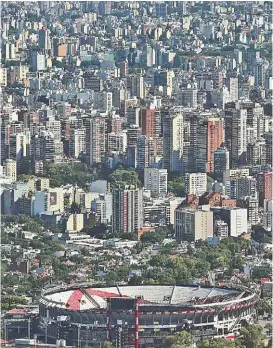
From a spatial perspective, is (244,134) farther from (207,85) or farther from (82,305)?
(82,305)

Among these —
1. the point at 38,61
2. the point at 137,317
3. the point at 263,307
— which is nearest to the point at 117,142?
the point at 38,61

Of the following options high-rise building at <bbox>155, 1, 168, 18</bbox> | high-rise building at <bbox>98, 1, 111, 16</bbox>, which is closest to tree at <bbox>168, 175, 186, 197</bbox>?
high-rise building at <bbox>98, 1, 111, 16</bbox>

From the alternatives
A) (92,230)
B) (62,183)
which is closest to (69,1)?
(62,183)

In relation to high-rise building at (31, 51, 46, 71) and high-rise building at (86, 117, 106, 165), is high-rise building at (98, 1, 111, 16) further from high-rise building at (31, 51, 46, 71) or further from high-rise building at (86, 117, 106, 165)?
high-rise building at (86, 117, 106, 165)

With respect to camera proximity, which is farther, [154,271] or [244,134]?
[244,134]

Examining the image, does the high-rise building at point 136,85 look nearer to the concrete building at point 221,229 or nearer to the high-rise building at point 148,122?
the high-rise building at point 148,122

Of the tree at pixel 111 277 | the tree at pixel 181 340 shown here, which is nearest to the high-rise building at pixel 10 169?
the tree at pixel 111 277
